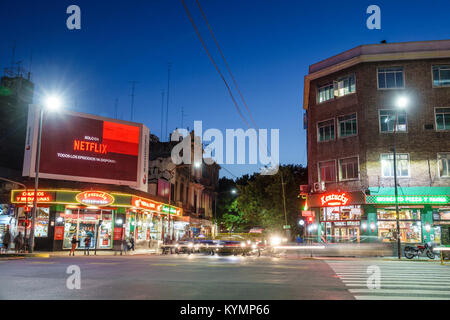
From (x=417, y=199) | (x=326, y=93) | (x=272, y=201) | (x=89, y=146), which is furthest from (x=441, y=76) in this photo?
(x=89, y=146)

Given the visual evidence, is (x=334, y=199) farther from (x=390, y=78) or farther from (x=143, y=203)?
(x=143, y=203)

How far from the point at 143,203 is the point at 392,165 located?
2342 centimetres

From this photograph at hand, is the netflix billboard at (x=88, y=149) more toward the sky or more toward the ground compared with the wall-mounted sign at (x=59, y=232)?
more toward the sky

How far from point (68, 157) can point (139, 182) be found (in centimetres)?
764

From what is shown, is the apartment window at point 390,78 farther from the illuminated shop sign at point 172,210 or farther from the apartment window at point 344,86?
the illuminated shop sign at point 172,210

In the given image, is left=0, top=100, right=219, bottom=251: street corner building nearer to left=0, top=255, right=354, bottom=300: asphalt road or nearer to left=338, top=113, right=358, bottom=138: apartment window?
left=338, top=113, right=358, bottom=138: apartment window

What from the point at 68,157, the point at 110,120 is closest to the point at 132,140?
the point at 110,120

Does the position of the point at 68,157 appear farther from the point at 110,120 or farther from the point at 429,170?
the point at 429,170

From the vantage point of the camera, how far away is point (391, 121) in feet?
117

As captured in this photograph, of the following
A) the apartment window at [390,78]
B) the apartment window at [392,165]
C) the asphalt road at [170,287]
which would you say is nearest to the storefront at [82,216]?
the asphalt road at [170,287]

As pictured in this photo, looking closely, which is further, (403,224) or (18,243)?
(403,224)

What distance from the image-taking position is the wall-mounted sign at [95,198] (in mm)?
36312

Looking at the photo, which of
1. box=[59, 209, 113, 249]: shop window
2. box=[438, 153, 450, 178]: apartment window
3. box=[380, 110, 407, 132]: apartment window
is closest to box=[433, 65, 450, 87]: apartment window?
box=[380, 110, 407, 132]: apartment window

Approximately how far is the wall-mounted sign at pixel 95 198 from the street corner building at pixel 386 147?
18328mm
